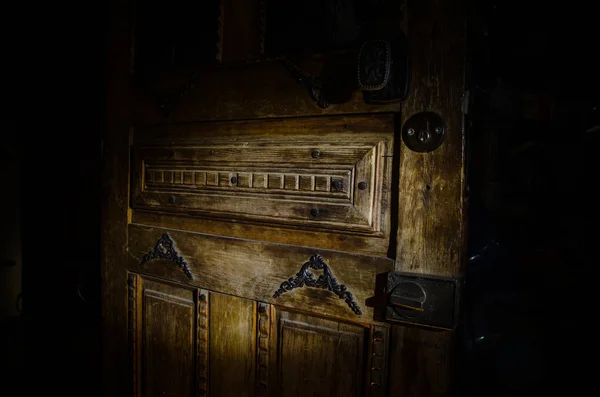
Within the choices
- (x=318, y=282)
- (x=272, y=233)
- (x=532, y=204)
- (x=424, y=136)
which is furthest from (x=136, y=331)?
(x=532, y=204)

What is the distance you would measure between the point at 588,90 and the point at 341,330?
1.57 m

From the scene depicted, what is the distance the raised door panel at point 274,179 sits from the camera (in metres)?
1.23

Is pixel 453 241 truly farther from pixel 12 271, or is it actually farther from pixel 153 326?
pixel 12 271

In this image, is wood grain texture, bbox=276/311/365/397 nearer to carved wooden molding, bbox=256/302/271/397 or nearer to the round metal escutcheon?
carved wooden molding, bbox=256/302/271/397

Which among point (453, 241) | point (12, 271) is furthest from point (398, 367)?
point (12, 271)

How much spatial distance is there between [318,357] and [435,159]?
0.91 metres

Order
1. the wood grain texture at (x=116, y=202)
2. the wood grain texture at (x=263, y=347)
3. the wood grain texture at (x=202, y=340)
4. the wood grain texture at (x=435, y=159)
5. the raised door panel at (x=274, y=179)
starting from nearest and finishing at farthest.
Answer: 1. the wood grain texture at (x=435, y=159)
2. the raised door panel at (x=274, y=179)
3. the wood grain texture at (x=263, y=347)
4. the wood grain texture at (x=202, y=340)
5. the wood grain texture at (x=116, y=202)

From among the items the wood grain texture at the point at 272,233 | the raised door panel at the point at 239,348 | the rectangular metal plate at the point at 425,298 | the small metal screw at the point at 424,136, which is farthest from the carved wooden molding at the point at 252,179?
the raised door panel at the point at 239,348

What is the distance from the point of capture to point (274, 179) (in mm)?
1397

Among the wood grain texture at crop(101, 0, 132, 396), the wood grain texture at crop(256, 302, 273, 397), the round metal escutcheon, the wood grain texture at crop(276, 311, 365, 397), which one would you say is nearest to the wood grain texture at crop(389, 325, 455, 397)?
the wood grain texture at crop(276, 311, 365, 397)

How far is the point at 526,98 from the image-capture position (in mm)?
1501

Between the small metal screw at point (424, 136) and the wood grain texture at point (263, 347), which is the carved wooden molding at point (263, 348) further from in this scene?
the small metal screw at point (424, 136)

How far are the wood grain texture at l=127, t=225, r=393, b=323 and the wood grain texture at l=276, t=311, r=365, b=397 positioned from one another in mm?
72

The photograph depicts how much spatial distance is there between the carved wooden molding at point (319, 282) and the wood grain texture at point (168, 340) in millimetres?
612
